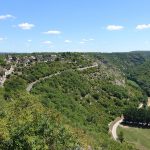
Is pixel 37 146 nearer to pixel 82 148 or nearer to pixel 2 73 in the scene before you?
pixel 82 148

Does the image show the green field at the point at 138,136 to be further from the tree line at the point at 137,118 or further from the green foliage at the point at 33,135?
the green foliage at the point at 33,135

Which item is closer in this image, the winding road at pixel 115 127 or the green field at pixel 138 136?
the green field at pixel 138 136

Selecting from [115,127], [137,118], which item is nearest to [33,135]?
[115,127]

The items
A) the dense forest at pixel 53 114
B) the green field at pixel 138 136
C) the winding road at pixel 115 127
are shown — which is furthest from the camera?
the winding road at pixel 115 127

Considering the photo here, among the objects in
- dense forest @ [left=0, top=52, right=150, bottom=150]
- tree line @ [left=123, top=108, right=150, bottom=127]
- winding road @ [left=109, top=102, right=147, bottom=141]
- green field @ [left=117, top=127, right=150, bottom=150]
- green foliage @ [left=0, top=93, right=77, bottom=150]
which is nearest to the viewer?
green foliage @ [left=0, top=93, right=77, bottom=150]

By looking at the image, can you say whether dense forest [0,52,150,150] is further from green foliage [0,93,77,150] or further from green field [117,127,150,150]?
green field [117,127,150,150]

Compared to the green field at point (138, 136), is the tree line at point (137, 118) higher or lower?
higher

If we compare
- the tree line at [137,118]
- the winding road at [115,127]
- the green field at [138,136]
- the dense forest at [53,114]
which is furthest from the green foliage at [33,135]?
the tree line at [137,118]

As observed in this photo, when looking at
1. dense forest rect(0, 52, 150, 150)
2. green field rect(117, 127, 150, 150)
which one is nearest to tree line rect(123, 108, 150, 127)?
dense forest rect(0, 52, 150, 150)

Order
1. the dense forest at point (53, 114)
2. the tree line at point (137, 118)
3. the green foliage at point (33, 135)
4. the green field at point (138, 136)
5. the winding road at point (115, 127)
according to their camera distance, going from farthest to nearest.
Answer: the tree line at point (137, 118) < the winding road at point (115, 127) < the green field at point (138, 136) < the dense forest at point (53, 114) < the green foliage at point (33, 135)

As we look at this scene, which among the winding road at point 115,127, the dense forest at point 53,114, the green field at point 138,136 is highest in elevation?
the dense forest at point 53,114
